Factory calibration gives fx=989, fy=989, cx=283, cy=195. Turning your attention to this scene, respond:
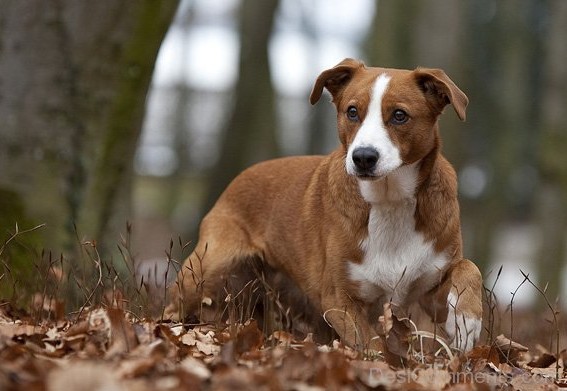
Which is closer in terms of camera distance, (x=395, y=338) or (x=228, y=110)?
(x=395, y=338)

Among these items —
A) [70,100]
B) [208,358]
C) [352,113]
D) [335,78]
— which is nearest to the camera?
[208,358]

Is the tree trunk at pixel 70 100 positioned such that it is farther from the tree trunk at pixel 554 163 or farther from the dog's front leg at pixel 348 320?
the tree trunk at pixel 554 163

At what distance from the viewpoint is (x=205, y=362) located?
4.62 metres

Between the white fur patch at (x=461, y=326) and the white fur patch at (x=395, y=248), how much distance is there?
32cm

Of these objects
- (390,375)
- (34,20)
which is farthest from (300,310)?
(34,20)

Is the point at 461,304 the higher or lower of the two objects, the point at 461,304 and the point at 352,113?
the lower

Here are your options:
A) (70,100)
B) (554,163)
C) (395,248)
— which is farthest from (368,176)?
(554,163)

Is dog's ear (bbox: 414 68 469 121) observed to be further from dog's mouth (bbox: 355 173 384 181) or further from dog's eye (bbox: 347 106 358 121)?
dog's mouth (bbox: 355 173 384 181)

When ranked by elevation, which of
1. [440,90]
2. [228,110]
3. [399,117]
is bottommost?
[228,110]

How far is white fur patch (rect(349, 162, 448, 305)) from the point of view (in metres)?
6.20

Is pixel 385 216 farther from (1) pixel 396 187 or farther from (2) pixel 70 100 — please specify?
(2) pixel 70 100

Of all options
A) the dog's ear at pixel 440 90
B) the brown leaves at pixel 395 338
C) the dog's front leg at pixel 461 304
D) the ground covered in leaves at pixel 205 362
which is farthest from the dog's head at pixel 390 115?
the ground covered in leaves at pixel 205 362

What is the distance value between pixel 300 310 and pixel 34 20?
298cm

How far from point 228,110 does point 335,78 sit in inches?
412
